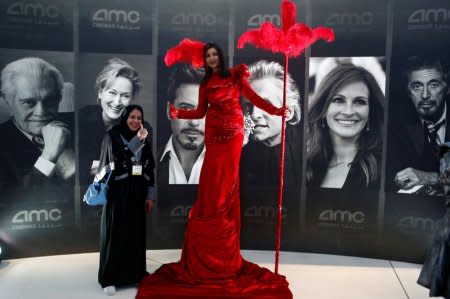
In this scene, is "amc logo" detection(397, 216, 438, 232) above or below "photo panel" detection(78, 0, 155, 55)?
below

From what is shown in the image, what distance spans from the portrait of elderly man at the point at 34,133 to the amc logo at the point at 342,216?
9.24 ft

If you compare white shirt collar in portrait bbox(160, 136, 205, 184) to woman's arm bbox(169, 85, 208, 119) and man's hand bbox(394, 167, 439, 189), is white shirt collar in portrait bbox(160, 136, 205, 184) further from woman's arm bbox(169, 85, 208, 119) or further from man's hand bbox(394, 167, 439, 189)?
man's hand bbox(394, 167, 439, 189)

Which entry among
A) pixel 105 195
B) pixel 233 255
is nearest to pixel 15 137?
pixel 105 195

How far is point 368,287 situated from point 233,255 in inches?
49.4

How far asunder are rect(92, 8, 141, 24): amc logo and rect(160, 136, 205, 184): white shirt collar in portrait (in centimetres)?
135

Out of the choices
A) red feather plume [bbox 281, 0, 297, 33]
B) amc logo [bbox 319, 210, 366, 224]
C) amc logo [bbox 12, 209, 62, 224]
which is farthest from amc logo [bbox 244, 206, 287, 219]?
red feather plume [bbox 281, 0, 297, 33]

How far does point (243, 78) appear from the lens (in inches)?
148

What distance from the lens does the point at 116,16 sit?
15.5ft

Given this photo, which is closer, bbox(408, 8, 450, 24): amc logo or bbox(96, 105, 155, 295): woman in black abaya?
bbox(96, 105, 155, 295): woman in black abaya

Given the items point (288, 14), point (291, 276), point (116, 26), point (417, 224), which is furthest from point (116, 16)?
point (417, 224)

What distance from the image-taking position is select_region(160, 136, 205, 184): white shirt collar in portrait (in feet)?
16.2

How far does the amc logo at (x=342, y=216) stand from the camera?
4844 mm

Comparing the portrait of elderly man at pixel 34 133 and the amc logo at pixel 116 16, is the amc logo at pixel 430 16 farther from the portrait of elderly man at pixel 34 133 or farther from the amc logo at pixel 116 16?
the portrait of elderly man at pixel 34 133

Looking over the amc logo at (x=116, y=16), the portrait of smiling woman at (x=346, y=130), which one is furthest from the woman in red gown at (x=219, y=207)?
the amc logo at (x=116, y=16)
